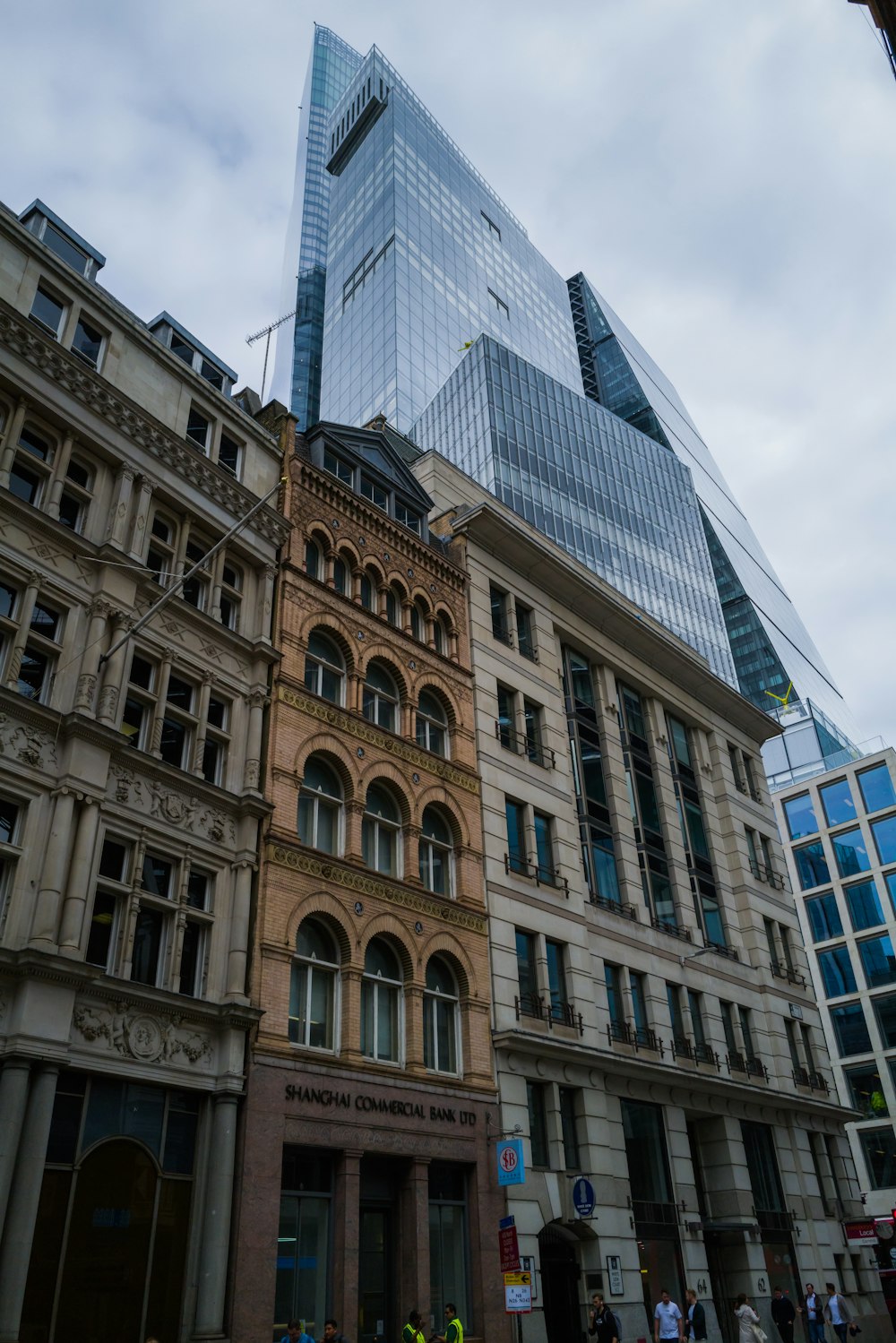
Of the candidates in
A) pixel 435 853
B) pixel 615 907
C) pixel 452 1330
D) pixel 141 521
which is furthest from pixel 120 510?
pixel 615 907

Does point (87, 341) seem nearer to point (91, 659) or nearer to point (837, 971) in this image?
point (91, 659)

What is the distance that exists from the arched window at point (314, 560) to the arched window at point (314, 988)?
10010mm

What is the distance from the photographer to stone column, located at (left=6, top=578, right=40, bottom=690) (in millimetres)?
20344

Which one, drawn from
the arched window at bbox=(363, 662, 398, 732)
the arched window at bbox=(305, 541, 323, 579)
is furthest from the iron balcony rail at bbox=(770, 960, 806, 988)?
the arched window at bbox=(305, 541, 323, 579)

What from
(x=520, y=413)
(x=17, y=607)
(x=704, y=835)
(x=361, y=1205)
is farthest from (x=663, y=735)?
(x=520, y=413)

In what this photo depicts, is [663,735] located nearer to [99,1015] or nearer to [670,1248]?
[670,1248]

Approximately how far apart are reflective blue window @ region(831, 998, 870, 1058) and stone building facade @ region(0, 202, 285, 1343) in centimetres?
6803

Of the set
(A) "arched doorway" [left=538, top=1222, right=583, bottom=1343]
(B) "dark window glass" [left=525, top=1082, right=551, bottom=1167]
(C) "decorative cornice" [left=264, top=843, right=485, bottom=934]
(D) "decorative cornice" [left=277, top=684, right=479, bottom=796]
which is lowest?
(A) "arched doorway" [left=538, top=1222, right=583, bottom=1343]

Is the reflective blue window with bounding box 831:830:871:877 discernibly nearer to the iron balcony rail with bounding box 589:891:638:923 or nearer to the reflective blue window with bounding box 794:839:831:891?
the reflective blue window with bounding box 794:839:831:891

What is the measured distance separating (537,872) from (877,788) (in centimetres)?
5917

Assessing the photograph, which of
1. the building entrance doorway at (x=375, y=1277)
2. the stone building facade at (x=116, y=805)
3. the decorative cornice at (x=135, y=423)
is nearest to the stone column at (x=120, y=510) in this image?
the stone building facade at (x=116, y=805)

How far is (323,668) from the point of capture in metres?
28.8

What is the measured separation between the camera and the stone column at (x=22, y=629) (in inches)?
801

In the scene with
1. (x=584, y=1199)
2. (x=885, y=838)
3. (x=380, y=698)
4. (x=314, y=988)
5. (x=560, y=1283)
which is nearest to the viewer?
(x=314, y=988)
